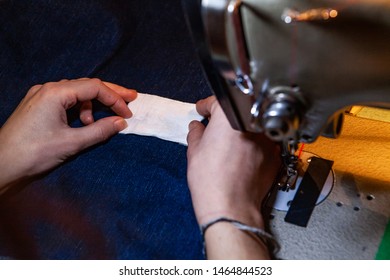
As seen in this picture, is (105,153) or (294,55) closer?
(294,55)

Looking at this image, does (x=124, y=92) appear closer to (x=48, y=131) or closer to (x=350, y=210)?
(x=48, y=131)

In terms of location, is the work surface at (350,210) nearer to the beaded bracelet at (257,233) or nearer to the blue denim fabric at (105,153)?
the beaded bracelet at (257,233)

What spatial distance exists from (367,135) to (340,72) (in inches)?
13.1

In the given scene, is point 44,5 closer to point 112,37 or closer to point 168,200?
point 112,37

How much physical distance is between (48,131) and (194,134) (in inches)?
11.4

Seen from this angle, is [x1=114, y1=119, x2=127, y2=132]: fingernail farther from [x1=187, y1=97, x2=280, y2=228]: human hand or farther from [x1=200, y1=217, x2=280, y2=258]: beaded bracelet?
[x1=200, y1=217, x2=280, y2=258]: beaded bracelet

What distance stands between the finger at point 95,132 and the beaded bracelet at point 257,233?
318mm

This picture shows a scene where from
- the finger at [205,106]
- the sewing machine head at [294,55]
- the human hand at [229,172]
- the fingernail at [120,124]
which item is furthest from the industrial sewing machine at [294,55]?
the fingernail at [120,124]

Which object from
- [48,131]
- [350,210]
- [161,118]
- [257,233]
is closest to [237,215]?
[257,233]

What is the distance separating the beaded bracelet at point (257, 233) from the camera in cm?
80

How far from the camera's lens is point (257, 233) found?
2.68 feet

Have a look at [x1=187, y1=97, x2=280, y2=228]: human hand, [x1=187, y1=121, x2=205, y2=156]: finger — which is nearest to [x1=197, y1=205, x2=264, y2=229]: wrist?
[x1=187, y1=97, x2=280, y2=228]: human hand

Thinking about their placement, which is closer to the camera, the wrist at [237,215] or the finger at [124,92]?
the wrist at [237,215]

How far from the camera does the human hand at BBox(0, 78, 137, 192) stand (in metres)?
1.00
